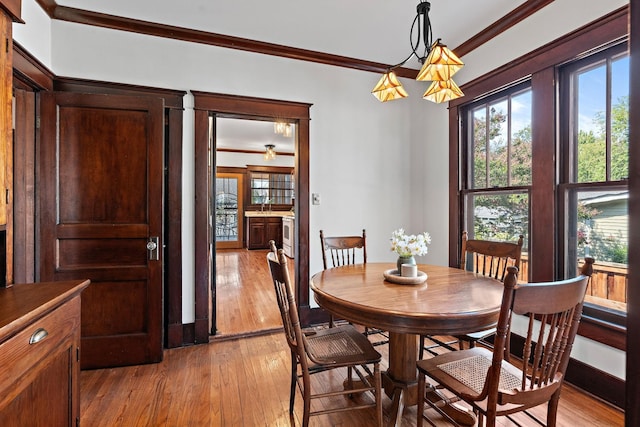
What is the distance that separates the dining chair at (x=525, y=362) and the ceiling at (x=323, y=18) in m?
2.29

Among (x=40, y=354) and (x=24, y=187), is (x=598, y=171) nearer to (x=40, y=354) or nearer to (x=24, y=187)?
(x=40, y=354)

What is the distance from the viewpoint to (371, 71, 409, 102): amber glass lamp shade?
2055 millimetres

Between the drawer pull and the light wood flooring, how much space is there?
3.11ft

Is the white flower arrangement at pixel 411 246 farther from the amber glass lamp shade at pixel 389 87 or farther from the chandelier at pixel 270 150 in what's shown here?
the chandelier at pixel 270 150

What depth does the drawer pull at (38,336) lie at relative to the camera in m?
1.14

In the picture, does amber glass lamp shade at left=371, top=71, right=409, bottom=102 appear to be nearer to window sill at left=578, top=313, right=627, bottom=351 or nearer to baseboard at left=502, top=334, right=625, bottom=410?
window sill at left=578, top=313, right=627, bottom=351

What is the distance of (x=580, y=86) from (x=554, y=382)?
81.5 inches

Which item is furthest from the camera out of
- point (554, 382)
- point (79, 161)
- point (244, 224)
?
point (244, 224)

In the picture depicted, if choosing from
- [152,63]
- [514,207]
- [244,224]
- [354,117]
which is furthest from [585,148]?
[244,224]

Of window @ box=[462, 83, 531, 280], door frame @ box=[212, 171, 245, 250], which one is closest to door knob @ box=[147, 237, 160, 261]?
window @ box=[462, 83, 531, 280]

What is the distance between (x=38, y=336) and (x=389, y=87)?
216cm

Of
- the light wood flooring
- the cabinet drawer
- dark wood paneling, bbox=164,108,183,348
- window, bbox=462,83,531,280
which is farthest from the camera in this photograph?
dark wood paneling, bbox=164,108,183,348

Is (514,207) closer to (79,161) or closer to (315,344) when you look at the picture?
(315,344)

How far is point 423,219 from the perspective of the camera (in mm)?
3734
